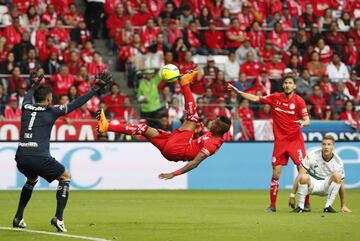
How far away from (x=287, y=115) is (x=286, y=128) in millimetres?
237

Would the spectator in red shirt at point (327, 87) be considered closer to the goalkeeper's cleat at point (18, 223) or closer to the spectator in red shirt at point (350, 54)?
the spectator in red shirt at point (350, 54)

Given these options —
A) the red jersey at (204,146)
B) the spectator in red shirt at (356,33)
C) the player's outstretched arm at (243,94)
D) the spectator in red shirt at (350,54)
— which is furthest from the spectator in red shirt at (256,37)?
the red jersey at (204,146)

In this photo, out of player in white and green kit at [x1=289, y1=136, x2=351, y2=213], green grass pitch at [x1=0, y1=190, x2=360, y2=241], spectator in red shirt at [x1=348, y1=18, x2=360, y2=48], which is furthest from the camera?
spectator in red shirt at [x1=348, y1=18, x2=360, y2=48]

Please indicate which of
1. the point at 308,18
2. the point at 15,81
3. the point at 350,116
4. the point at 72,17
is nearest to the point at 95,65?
the point at 72,17

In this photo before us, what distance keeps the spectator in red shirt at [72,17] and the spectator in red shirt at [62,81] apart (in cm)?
279

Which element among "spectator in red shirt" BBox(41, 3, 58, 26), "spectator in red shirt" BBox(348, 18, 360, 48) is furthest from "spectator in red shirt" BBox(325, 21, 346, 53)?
"spectator in red shirt" BBox(41, 3, 58, 26)

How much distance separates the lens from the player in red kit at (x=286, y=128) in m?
17.5

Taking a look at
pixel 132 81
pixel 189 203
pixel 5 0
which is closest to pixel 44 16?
pixel 5 0

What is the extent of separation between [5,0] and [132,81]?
180 inches

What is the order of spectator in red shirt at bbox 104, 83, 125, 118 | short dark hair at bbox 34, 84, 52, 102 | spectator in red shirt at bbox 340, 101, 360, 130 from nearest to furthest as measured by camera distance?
short dark hair at bbox 34, 84, 52, 102 → spectator in red shirt at bbox 340, 101, 360, 130 → spectator in red shirt at bbox 104, 83, 125, 118

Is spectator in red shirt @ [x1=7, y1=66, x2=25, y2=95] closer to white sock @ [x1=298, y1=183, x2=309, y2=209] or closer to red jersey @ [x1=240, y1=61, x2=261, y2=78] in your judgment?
red jersey @ [x1=240, y1=61, x2=261, y2=78]

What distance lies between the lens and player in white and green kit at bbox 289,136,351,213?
16.8 metres

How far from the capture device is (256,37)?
30.2 m

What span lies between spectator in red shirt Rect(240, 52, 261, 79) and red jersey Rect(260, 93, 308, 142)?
10.8m
